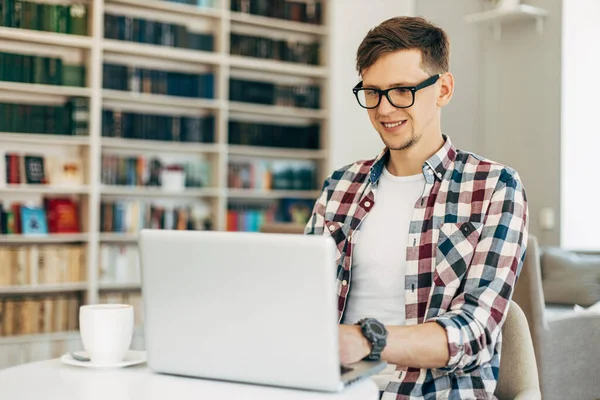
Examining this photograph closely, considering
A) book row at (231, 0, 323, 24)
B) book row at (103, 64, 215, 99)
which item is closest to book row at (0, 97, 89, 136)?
book row at (103, 64, 215, 99)

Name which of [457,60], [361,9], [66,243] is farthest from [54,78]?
[457,60]

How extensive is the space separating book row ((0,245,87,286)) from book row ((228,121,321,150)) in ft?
4.19

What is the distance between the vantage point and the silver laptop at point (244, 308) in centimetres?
106

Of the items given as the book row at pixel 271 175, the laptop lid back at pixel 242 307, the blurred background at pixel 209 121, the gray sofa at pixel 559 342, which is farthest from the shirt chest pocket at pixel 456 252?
the book row at pixel 271 175

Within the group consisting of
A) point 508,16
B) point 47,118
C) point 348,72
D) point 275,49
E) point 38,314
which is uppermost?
point 508,16

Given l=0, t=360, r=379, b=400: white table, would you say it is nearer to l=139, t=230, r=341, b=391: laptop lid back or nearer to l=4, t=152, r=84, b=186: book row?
l=139, t=230, r=341, b=391: laptop lid back

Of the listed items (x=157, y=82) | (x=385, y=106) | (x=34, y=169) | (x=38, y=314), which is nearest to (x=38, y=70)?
(x=34, y=169)

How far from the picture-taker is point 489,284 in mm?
1482

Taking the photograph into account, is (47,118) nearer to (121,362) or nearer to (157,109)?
(157,109)

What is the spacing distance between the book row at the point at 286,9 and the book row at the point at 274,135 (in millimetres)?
746

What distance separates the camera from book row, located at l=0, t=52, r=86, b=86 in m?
4.50

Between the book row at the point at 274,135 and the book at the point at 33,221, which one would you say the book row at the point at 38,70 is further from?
the book row at the point at 274,135

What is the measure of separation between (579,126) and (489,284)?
12.6 ft

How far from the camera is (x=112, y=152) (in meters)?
5.01
